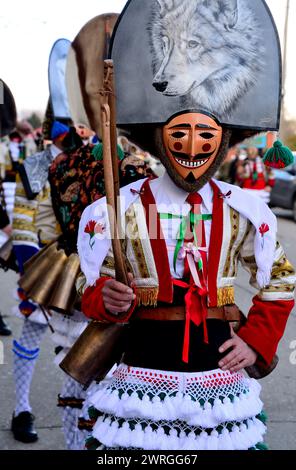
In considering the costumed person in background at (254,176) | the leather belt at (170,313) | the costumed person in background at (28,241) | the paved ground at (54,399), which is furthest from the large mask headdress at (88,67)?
the costumed person in background at (254,176)

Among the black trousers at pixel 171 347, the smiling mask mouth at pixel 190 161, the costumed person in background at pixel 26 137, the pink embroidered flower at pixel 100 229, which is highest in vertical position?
the smiling mask mouth at pixel 190 161

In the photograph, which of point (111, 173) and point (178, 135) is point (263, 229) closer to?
point (178, 135)

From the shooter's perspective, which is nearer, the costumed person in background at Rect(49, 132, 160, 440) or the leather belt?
the leather belt

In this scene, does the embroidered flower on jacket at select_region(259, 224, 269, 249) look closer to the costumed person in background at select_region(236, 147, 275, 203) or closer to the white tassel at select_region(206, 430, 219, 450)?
the white tassel at select_region(206, 430, 219, 450)

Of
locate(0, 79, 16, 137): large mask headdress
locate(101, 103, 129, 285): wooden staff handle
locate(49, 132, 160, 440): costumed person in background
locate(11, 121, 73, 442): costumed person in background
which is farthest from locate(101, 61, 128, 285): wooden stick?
locate(0, 79, 16, 137): large mask headdress

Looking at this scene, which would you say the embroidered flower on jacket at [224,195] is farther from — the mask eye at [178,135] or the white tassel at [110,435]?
the white tassel at [110,435]

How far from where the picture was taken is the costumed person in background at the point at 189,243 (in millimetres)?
2375

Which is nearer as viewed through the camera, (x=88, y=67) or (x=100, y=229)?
(x=100, y=229)

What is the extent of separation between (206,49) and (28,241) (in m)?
2.07

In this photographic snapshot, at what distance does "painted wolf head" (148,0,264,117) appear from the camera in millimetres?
2402

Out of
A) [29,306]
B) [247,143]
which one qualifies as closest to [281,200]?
[29,306]

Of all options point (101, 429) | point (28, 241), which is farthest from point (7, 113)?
point (101, 429)

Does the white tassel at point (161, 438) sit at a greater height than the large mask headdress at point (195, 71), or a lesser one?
lesser

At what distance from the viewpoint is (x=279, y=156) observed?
8.55 feet
